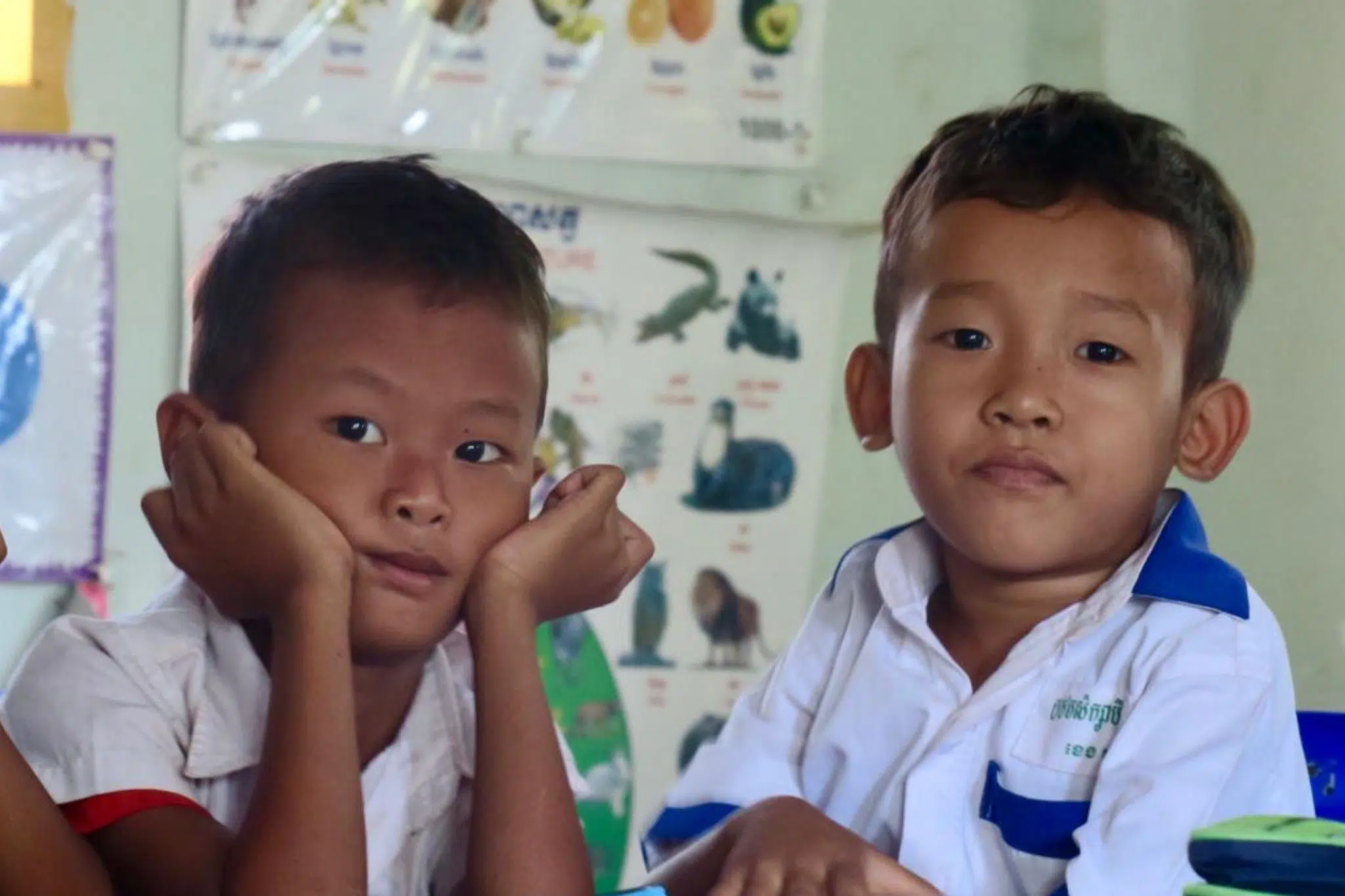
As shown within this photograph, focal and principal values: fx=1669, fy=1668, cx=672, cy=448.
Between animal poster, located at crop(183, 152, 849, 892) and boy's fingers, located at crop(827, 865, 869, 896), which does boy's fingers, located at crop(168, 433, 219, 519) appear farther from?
animal poster, located at crop(183, 152, 849, 892)

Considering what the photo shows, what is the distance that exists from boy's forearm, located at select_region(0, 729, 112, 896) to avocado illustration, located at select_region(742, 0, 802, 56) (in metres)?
1.54

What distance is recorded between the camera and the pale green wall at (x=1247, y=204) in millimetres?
1922

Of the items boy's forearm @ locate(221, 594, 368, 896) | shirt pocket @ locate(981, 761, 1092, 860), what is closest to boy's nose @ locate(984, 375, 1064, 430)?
shirt pocket @ locate(981, 761, 1092, 860)

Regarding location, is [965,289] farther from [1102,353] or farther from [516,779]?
[516,779]

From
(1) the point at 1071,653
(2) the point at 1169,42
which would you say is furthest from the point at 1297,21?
(1) the point at 1071,653

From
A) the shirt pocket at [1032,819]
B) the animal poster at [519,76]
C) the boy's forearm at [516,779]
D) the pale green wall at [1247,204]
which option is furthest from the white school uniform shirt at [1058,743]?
the animal poster at [519,76]

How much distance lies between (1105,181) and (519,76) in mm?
1165

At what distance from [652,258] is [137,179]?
2.08 feet

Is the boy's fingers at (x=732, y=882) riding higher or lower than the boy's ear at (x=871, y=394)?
lower

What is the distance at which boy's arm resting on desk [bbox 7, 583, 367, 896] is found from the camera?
2.75ft

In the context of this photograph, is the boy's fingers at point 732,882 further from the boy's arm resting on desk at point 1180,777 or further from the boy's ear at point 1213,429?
the boy's ear at point 1213,429

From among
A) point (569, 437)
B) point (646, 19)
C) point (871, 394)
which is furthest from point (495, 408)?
point (646, 19)

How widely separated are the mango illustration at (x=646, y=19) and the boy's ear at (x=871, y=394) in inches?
40.7

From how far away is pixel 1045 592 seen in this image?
1104 millimetres
